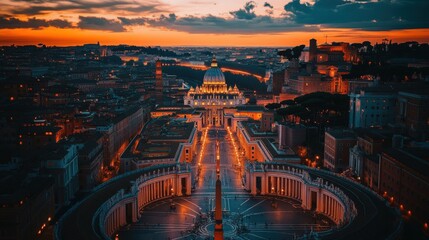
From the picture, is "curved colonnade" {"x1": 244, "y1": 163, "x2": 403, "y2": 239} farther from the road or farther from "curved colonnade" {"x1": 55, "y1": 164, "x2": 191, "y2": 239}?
"curved colonnade" {"x1": 55, "y1": 164, "x2": 191, "y2": 239}

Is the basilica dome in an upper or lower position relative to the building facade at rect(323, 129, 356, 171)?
upper

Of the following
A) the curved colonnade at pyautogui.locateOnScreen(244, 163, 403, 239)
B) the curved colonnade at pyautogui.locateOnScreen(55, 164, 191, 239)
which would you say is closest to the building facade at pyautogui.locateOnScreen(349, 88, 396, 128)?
the curved colonnade at pyautogui.locateOnScreen(244, 163, 403, 239)

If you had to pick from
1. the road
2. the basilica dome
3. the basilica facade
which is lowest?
the road

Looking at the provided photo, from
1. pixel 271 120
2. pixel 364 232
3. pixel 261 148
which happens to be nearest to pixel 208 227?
pixel 364 232

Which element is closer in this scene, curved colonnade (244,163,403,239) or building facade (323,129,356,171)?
curved colonnade (244,163,403,239)

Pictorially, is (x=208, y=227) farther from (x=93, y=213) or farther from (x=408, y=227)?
(x=408, y=227)

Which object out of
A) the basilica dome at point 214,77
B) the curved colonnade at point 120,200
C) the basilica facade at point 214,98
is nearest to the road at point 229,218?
the curved colonnade at point 120,200
